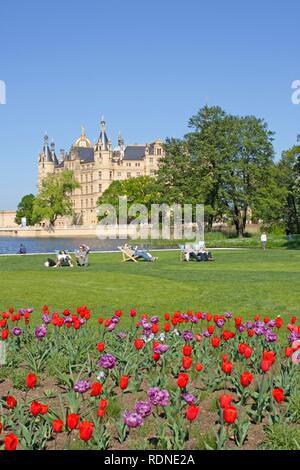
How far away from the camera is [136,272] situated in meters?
20.2

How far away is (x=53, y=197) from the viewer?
357 ft

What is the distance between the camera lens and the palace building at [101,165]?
447ft

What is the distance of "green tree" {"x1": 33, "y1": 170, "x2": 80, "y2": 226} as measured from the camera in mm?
107312

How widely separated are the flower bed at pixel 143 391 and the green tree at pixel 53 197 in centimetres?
10077

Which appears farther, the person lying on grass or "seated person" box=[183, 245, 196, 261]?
"seated person" box=[183, 245, 196, 261]

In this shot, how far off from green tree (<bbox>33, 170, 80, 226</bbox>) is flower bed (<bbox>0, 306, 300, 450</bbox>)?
101 meters

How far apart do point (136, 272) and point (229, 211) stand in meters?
35.9

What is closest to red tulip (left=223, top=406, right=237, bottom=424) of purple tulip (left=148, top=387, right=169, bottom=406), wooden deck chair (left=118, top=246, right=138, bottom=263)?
purple tulip (left=148, top=387, right=169, bottom=406)

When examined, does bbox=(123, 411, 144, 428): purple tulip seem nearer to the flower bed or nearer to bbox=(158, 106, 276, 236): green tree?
the flower bed

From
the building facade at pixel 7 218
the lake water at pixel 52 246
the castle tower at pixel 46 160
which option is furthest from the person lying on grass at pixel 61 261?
the building facade at pixel 7 218

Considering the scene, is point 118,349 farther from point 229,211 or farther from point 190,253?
point 229,211

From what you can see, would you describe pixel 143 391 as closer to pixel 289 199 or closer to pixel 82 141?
pixel 289 199
